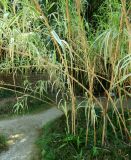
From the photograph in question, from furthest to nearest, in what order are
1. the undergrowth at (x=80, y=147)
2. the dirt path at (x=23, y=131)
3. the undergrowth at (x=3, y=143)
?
the undergrowth at (x=3, y=143)
the dirt path at (x=23, y=131)
the undergrowth at (x=80, y=147)

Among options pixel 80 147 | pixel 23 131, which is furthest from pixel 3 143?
pixel 80 147

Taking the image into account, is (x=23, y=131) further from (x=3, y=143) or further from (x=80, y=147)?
(x=80, y=147)

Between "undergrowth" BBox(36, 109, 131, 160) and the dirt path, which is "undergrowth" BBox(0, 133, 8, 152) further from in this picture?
"undergrowth" BBox(36, 109, 131, 160)

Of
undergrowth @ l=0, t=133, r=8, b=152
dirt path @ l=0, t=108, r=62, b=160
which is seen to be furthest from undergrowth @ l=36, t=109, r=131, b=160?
undergrowth @ l=0, t=133, r=8, b=152

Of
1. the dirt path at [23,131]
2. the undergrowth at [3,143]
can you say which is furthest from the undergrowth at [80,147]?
the undergrowth at [3,143]

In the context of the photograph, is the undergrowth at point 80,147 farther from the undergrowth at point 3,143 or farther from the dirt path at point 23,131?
the undergrowth at point 3,143

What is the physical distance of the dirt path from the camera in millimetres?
3357

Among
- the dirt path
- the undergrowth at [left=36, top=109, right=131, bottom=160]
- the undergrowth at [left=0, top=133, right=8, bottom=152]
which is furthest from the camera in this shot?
the undergrowth at [left=0, top=133, right=8, bottom=152]

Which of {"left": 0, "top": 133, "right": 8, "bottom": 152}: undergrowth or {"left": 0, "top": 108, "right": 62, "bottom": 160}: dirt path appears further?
{"left": 0, "top": 133, "right": 8, "bottom": 152}: undergrowth

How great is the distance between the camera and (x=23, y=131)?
12.6 ft

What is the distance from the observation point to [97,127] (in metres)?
3.38

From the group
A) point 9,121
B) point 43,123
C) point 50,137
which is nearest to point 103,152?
point 50,137

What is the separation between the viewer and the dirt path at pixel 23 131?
11.0ft

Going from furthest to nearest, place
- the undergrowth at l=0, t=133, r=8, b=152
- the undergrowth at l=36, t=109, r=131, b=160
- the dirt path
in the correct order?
1. the undergrowth at l=0, t=133, r=8, b=152
2. the dirt path
3. the undergrowth at l=36, t=109, r=131, b=160
